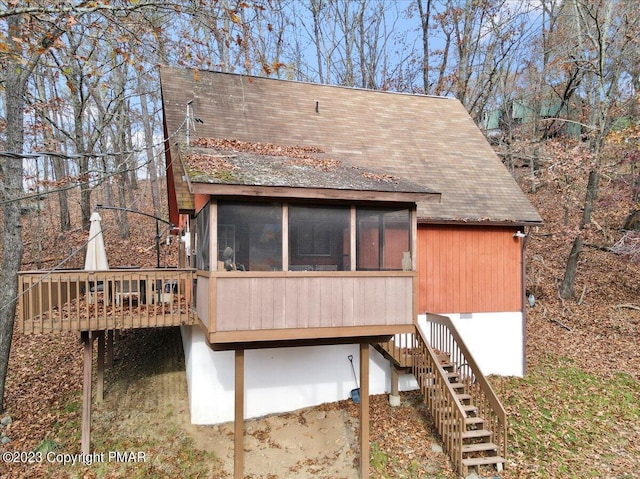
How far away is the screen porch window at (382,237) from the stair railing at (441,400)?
159cm

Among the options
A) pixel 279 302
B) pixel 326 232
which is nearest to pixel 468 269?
pixel 326 232

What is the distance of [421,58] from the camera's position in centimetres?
2162

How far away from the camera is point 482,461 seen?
680 centimetres

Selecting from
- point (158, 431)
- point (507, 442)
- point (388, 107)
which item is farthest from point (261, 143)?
point (507, 442)

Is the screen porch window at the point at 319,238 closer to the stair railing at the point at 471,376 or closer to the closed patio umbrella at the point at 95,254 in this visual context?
the stair railing at the point at 471,376

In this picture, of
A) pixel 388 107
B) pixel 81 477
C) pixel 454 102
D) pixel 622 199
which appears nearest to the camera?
pixel 81 477

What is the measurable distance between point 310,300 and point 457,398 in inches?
126

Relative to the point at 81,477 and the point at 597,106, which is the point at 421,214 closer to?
the point at 81,477

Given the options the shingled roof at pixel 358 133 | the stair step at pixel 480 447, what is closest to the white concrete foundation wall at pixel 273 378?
the stair step at pixel 480 447

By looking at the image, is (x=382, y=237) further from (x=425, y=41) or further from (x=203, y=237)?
(x=425, y=41)

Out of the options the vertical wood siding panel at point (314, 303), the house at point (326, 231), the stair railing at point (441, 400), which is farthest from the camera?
the stair railing at point (441, 400)

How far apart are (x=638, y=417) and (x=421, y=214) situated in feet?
18.9

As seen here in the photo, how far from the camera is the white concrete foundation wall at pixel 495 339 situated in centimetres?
951

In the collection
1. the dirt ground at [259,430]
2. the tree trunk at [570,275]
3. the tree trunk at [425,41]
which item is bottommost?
the dirt ground at [259,430]
